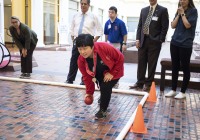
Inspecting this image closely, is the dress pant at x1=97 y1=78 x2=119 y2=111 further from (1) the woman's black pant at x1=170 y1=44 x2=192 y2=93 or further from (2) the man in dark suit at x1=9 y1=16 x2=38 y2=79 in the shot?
(2) the man in dark suit at x1=9 y1=16 x2=38 y2=79

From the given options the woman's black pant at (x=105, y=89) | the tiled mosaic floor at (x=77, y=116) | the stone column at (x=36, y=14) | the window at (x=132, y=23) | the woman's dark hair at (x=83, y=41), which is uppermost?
the window at (x=132, y=23)

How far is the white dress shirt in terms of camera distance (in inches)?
209

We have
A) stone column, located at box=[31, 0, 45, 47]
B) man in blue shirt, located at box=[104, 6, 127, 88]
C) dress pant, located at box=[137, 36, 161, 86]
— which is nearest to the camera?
dress pant, located at box=[137, 36, 161, 86]

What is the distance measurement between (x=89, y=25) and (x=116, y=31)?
2.03ft

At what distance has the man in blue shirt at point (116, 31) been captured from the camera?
5588 mm

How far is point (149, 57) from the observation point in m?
5.18

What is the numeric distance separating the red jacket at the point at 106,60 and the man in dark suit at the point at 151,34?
74.1 inches

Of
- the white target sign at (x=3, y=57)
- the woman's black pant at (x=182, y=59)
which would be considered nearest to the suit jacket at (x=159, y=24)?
the woman's black pant at (x=182, y=59)

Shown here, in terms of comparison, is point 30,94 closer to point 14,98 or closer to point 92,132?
point 14,98

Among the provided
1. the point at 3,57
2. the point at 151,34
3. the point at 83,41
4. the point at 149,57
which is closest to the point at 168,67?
the point at 149,57

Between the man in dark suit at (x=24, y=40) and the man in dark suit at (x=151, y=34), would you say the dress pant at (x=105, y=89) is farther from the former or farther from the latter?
the man in dark suit at (x=24, y=40)

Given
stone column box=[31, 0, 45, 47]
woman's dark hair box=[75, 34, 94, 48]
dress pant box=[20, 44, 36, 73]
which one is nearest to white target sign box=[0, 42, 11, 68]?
dress pant box=[20, 44, 36, 73]

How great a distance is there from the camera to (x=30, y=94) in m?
4.67

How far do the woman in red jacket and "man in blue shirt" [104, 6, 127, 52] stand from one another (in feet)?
7.38
